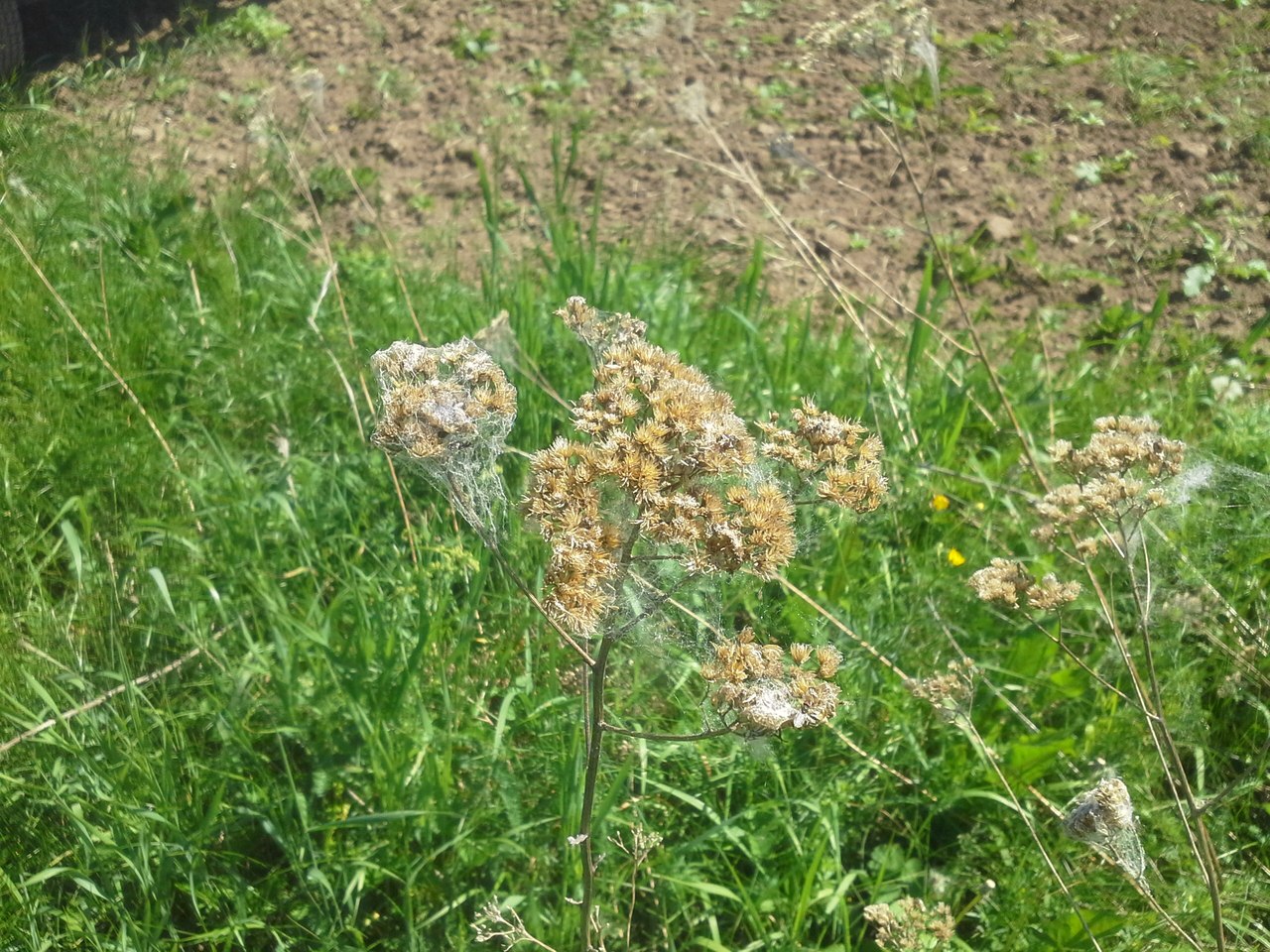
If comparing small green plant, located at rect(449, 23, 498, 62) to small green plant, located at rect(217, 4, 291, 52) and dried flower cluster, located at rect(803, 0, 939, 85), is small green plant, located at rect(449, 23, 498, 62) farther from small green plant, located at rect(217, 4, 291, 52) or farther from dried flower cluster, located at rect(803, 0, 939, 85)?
dried flower cluster, located at rect(803, 0, 939, 85)

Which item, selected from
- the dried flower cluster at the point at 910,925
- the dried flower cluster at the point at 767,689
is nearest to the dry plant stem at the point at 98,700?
the dried flower cluster at the point at 767,689

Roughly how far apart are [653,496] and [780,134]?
3676 millimetres

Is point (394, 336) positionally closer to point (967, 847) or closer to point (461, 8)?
point (967, 847)

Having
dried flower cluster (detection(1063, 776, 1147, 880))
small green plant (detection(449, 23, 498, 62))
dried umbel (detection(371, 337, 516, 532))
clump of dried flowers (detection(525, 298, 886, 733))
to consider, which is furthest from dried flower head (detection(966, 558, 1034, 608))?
small green plant (detection(449, 23, 498, 62))

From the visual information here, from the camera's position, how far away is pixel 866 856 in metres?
2.51

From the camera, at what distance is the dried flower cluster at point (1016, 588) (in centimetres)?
197

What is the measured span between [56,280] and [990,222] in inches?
128

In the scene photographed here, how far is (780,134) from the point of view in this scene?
4793mm

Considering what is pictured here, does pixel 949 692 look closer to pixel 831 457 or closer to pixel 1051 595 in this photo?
pixel 1051 595

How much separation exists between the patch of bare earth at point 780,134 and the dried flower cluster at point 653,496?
246cm

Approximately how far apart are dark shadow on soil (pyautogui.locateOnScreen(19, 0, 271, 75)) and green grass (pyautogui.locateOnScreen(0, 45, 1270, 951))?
6.99 feet

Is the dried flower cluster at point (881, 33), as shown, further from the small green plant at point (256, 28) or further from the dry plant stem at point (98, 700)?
the small green plant at point (256, 28)

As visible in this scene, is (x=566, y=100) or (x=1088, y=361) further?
(x=566, y=100)

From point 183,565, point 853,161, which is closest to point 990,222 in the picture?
point 853,161
